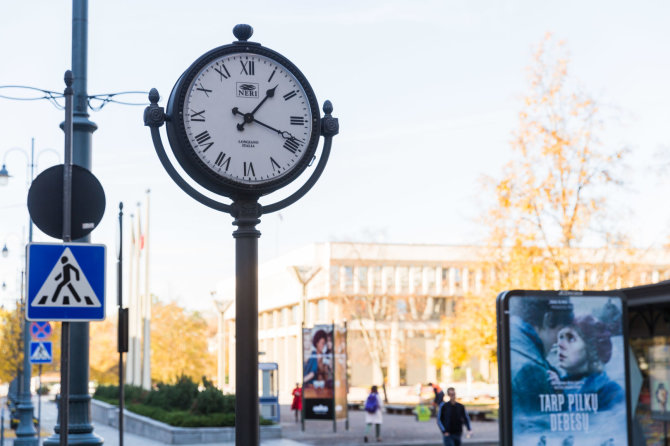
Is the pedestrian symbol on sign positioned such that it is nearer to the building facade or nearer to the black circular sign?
the black circular sign

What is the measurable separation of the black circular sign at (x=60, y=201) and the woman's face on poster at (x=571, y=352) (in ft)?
14.0

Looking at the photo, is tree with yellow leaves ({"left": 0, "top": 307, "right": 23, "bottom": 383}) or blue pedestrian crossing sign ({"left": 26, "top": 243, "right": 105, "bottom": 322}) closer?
blue pedestrian crossing sign ({"left": 26, "top": 243, "right": 105, "bottom": 322})

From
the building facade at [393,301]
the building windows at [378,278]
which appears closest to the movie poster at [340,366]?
the building facade at [393,301]

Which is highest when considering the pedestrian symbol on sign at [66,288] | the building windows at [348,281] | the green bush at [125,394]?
the building windows at [348,281]

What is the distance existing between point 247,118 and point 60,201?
2.53 metres

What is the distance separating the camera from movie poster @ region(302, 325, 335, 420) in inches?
1357

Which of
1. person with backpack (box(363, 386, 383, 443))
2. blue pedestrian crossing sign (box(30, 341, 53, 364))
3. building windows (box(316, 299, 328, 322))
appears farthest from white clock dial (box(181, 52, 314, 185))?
building windows (box(316, 299, 328, 322))

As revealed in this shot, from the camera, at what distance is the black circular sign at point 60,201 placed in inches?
282

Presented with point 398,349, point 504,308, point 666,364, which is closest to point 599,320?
point 504,308

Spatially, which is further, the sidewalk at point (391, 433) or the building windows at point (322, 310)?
the building windows at point (322, 310)

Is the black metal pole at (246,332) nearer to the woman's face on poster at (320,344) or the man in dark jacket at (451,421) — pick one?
the man in dark jacket at (451,421)

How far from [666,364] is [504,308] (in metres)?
4.80

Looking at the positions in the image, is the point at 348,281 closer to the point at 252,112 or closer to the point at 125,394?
the point at 125,394

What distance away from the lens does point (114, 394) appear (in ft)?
169
